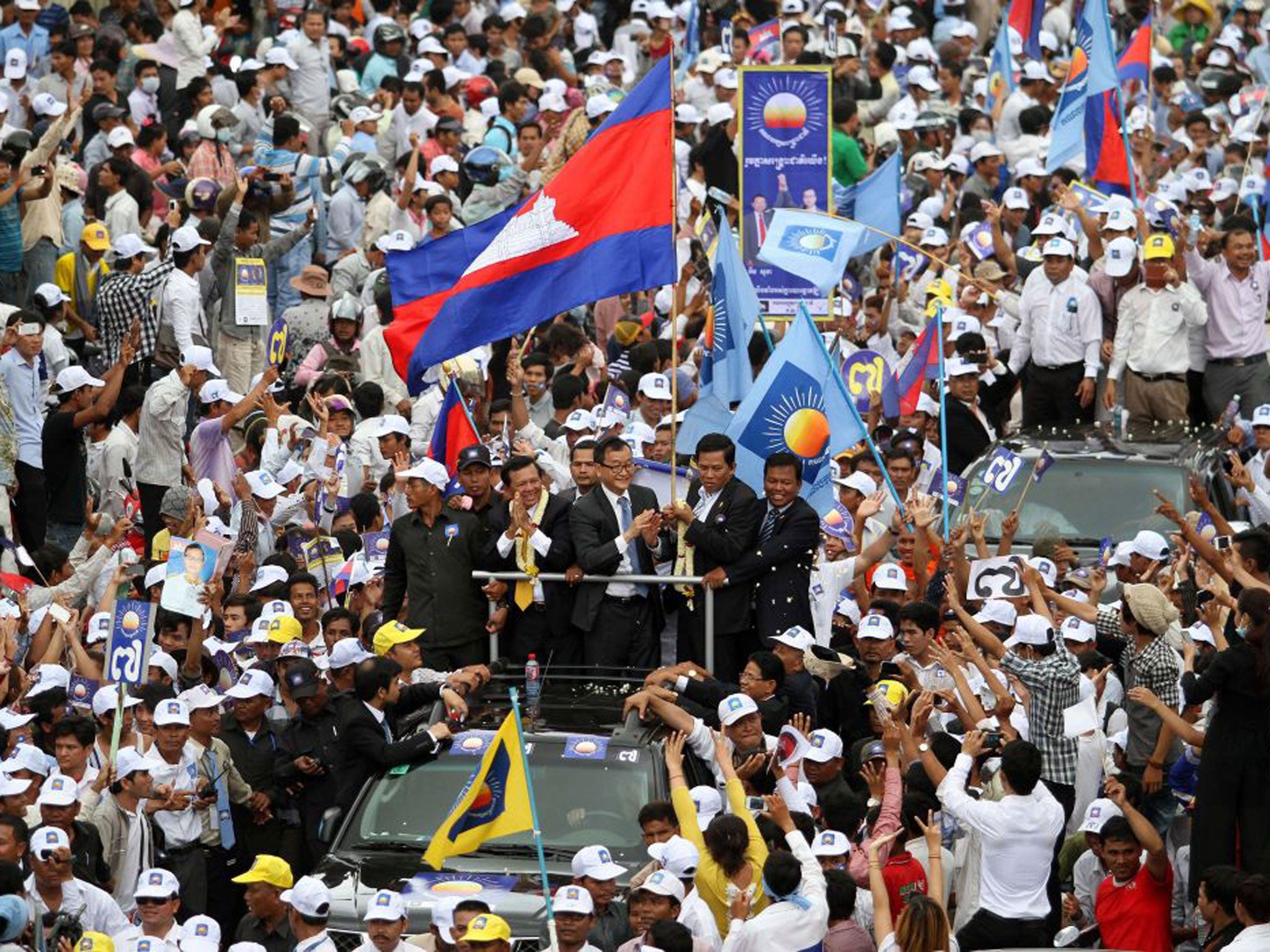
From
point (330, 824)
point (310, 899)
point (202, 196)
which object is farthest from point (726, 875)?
point (202, 196)

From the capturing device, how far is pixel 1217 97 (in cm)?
2994

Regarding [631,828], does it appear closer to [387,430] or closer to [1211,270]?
[387,430]

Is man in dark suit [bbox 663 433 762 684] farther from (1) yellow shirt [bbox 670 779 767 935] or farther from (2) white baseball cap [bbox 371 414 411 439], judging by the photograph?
(2) white baseball cap [bbox 371 414 411 439]

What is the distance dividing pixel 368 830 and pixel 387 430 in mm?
5223

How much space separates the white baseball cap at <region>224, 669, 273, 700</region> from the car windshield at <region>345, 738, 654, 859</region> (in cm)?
128

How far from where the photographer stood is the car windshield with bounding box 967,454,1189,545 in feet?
58.6

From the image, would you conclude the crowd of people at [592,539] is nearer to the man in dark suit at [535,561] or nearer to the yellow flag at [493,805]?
the man in dark suit at [535,561]

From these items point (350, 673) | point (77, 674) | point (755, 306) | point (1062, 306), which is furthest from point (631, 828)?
point (1062, 306)

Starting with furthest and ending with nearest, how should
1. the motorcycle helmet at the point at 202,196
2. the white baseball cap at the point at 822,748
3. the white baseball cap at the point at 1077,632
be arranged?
1. the motorcycle helmet at the point at 202,196
2. the white baseball cap at the point at 1077,632
3. the white baseball cap at the point at 822,748

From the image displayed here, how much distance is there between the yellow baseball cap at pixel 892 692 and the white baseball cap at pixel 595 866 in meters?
2.43

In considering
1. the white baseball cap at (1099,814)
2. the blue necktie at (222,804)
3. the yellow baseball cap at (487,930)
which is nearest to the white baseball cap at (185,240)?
the blue necktie at (222,804)

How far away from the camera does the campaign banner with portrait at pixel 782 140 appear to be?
20.5 meters

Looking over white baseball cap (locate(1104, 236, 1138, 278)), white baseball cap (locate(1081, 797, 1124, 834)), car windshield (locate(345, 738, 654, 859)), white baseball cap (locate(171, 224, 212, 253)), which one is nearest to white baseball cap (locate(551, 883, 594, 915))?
car windshield (locate(345, 738, 654, 859))

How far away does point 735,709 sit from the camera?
13984mm
